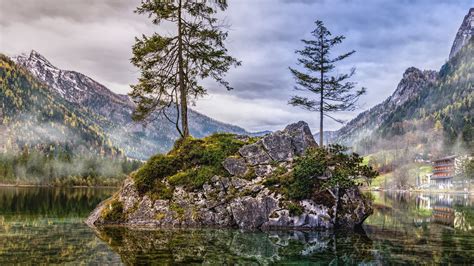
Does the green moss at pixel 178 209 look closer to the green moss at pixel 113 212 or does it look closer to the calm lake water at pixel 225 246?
the calm lake water at pixel 225 246

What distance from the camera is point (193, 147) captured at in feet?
120

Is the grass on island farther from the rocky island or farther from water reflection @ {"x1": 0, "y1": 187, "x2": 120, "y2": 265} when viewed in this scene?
water reflection @ {"x1": 0, "y1": 187, "x2": 120, "y2": 265}

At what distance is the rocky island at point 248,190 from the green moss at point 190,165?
3.3 inches

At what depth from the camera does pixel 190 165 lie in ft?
115

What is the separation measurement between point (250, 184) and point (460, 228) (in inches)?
670

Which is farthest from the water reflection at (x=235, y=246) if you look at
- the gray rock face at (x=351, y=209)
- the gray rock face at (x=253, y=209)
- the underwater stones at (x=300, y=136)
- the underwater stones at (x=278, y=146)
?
the underwater stones at (x=300, y=136)

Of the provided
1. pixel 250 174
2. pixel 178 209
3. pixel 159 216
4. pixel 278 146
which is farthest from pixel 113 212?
pixel 278 146

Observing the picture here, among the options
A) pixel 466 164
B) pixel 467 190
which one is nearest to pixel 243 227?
pixel 466 164

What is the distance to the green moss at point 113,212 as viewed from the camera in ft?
104

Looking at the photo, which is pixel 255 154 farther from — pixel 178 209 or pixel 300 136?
pixel 178 209

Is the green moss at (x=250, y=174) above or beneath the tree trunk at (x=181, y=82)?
beneath

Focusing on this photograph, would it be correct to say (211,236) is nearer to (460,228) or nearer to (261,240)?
(261,240)

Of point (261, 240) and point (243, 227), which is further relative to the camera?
point (243, 227)

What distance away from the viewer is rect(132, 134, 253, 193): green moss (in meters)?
33.5
